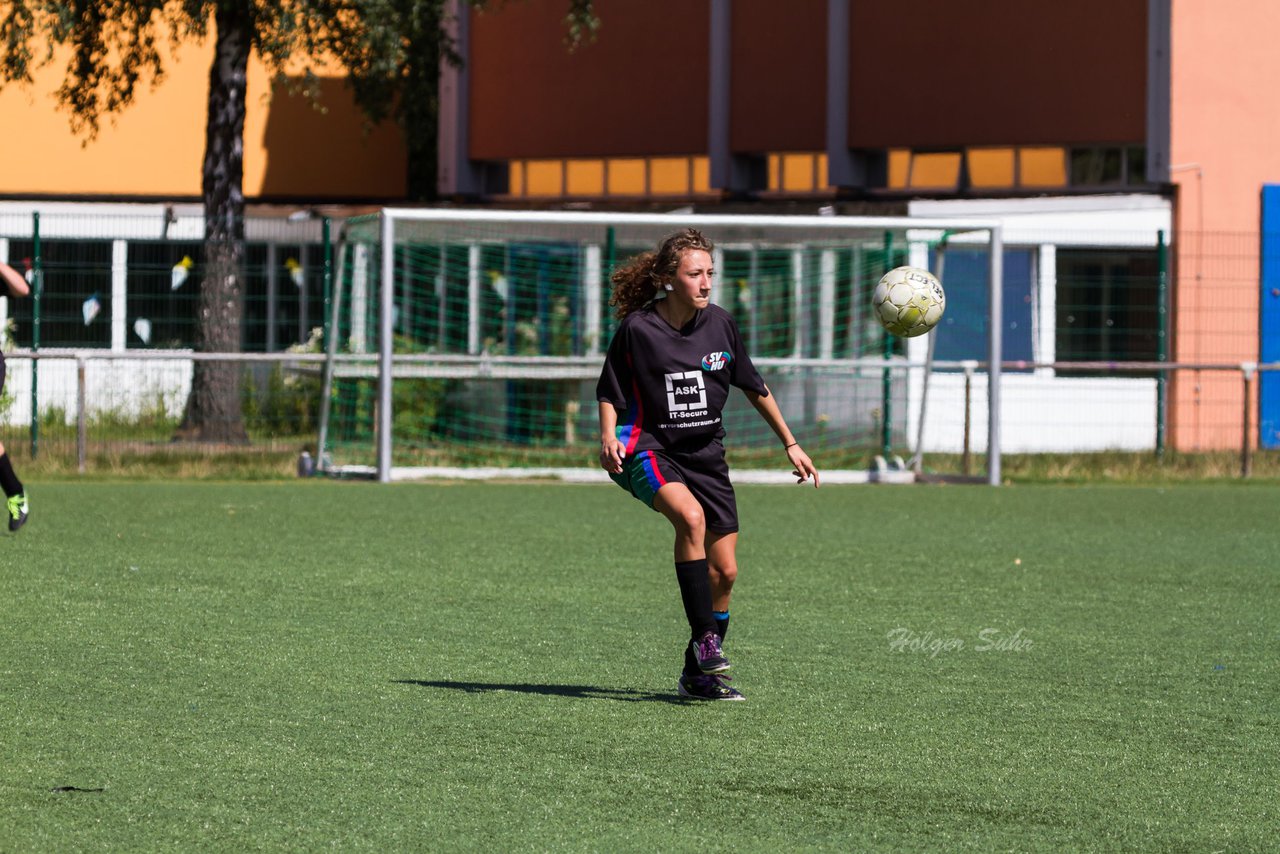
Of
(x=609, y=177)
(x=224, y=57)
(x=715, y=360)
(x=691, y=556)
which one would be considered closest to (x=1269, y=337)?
(x=609, y=177)

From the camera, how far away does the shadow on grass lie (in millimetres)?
6852

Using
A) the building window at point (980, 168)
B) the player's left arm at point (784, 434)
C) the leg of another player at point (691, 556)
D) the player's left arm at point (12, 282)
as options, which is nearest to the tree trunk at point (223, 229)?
the player's left arm at point (12, 282)

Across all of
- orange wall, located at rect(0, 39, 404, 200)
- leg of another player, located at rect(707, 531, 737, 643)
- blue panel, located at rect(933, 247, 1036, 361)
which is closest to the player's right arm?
leg of another player, located at rect(707, 531, 737, 643)

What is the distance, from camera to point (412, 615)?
8.90m

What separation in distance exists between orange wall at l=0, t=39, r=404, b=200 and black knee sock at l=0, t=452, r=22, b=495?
18.6 metres

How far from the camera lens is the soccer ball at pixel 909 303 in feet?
29.5

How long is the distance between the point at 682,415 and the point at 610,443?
1.11 ft

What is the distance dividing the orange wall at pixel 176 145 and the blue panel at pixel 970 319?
13.0m

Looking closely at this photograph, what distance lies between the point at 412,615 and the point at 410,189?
966 inches

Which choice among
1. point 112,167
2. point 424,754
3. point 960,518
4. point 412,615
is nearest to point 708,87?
point 112,167

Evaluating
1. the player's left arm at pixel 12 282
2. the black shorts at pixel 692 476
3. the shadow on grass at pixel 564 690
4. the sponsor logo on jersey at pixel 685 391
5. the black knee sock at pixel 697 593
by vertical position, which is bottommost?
the shadow on grass at pixel 564 690

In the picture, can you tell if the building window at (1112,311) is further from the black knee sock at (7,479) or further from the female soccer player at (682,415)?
the female soccer player at (682,415)

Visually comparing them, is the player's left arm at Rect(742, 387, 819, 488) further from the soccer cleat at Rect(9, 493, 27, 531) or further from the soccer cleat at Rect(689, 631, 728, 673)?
the soccer cleat at Rect(9, 493, 27, 531)

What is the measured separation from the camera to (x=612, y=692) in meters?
6.97
